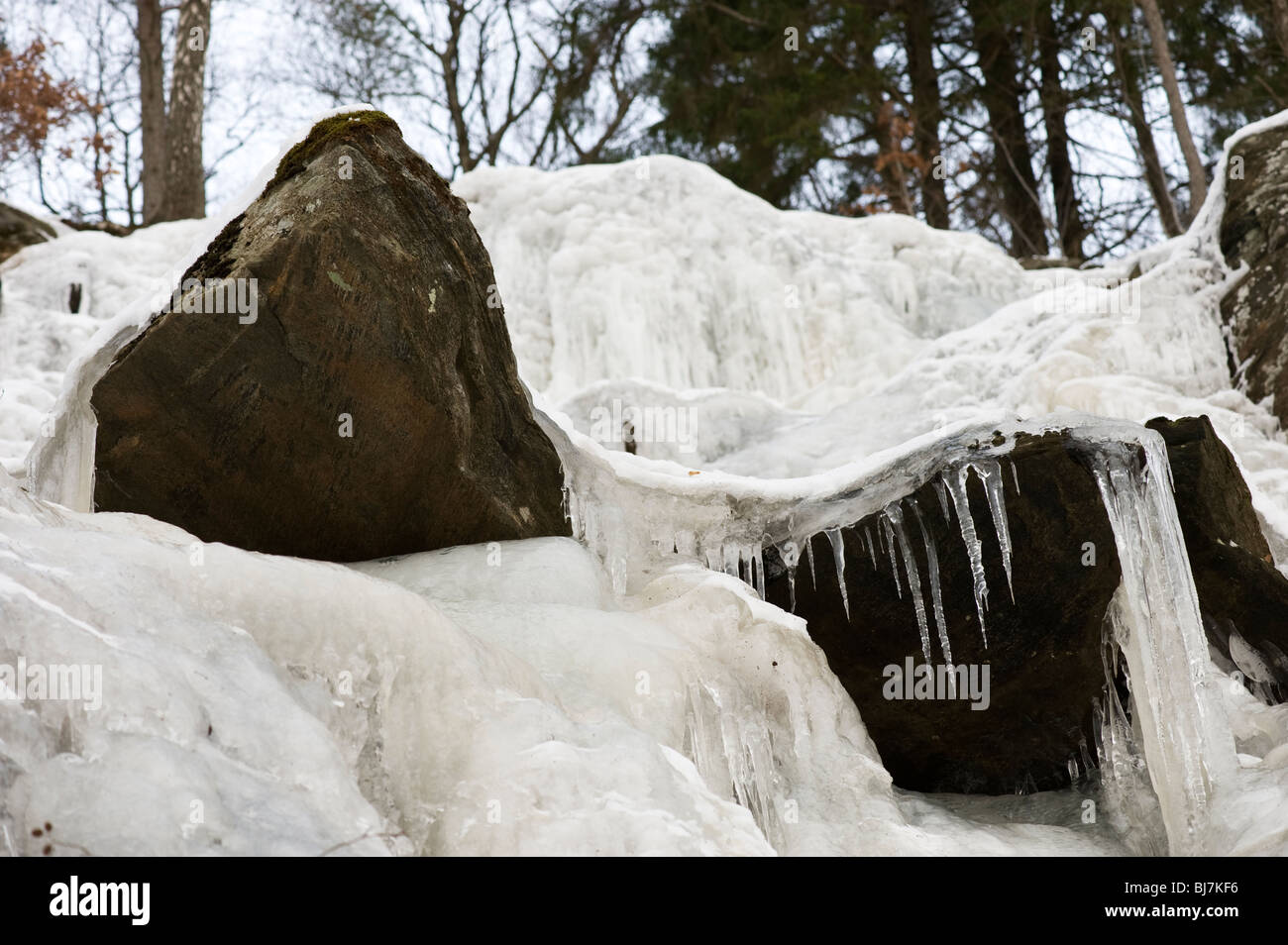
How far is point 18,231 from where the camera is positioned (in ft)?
30.5

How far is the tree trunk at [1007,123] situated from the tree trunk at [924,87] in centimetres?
54

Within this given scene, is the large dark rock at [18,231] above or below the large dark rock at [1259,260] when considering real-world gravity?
above

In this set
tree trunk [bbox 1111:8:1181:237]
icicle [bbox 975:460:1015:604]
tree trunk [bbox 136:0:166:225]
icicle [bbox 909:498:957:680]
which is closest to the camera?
icicle [bbox 975:460:1015:604]

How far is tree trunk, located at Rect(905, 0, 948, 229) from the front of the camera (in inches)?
490

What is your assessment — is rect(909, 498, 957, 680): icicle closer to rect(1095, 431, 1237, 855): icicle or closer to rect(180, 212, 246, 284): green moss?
rect(1095, 431, 1237, 855): icicle

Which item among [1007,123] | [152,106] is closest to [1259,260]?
[1007,123]

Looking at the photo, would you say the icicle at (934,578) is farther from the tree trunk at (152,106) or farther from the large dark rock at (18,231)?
the tree trunk at (152,106)

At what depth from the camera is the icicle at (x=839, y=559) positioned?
444 cm

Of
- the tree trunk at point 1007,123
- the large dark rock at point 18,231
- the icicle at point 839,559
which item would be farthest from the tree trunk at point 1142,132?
the large dark rock at point 18,231

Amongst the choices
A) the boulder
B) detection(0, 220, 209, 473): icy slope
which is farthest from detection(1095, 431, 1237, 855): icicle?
detection(0, 220, 209, 473): icy slope

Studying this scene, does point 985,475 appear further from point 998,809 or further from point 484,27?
point 484,27

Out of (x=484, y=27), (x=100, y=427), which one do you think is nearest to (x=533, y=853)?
(x=100, y=427)

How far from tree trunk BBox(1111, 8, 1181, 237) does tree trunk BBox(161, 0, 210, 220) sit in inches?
324

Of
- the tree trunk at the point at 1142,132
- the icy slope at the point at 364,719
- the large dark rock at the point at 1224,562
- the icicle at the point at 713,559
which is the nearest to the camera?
A: the icy slope at the point at 364,719
